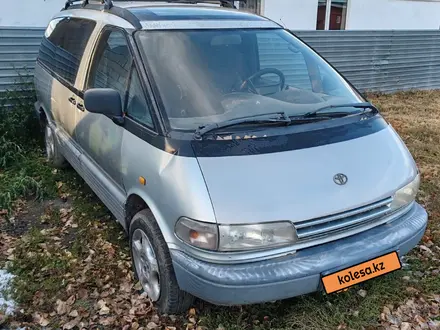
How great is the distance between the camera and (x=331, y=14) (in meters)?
12.0

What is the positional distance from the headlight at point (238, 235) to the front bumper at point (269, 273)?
3.8 inches

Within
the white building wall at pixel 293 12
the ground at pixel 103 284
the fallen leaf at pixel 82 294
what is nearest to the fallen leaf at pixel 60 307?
the ground at pixel 103 284

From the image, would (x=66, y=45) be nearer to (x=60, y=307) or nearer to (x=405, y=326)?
(x=60, y=307)

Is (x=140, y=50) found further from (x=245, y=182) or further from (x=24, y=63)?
(x=24, y=63)

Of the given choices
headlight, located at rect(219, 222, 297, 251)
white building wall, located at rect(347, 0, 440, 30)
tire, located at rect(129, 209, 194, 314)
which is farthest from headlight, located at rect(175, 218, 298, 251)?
white building wall, located at rect(347, 0, 440, 30)

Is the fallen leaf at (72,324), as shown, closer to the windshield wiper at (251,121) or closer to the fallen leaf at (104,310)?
the fallen leaf at (104,310)

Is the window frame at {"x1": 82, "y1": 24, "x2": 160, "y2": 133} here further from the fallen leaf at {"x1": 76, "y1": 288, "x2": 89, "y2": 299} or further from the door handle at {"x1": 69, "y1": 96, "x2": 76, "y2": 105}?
the fallen leaf at {"x1": 76, "y1": 288, "x2": 89, "y2": 299}

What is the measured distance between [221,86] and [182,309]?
4.95ft

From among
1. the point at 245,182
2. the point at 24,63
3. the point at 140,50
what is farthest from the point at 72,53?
the point at 245,182

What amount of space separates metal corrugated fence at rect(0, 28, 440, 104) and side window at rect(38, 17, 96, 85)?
4.77 meters

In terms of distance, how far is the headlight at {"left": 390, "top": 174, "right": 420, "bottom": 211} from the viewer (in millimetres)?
2752

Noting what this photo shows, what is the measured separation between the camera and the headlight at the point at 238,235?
2.33 metres

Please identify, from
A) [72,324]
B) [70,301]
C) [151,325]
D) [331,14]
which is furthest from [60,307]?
[331,14]

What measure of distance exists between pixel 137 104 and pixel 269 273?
143 cm
